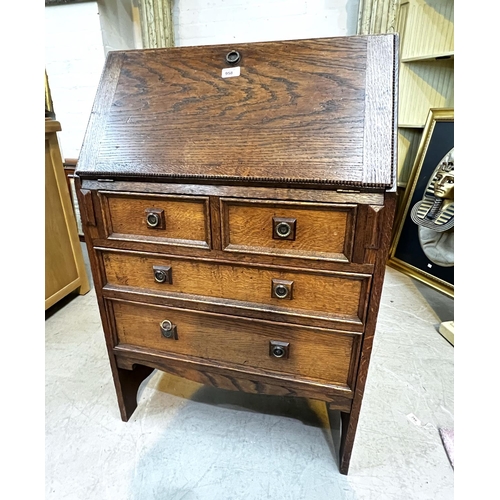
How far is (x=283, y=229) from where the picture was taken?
83 centimetres

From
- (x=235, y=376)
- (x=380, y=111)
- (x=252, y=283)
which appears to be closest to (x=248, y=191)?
(x=252, y=283)

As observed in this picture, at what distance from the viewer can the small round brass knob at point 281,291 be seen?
2.95ft

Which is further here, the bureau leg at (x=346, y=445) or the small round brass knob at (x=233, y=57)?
the bureau leg at (x=346, y=445)

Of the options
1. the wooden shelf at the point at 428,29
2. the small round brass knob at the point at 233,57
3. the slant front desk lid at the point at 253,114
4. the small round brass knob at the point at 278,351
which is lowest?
the small round brass knob at the point at 278,351

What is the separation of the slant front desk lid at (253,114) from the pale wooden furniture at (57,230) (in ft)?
3.56

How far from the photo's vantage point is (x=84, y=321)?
1.96 metres

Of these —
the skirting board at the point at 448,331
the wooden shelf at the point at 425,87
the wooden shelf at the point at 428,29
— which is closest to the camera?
the skirting board at the point at 448,331

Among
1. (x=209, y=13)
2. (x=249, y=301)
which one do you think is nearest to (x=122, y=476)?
(x=249, y=301)

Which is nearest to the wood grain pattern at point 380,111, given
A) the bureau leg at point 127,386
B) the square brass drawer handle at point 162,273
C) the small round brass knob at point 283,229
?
the small round brass knob at point 283,229

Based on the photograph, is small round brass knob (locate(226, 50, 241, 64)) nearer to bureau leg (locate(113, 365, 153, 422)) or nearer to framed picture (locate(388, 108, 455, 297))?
bureau leg (locate(113, 365, 153, 422))

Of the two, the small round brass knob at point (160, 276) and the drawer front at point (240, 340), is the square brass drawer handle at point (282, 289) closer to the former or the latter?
the drawer front at point (240, 340)

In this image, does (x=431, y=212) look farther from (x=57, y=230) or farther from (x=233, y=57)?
(x=57, y=230)

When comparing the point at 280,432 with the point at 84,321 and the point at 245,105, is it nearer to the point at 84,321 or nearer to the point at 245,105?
the point at 245,105

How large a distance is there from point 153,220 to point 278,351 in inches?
20.6
